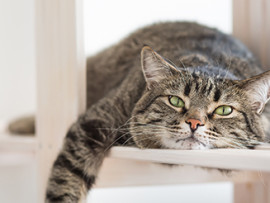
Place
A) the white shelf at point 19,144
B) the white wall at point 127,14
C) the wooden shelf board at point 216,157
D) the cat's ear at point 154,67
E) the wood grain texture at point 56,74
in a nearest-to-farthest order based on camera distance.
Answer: the wooden shelf board at point 216,157 → the cat's ear at point 154,67 → the wood grain texture at point 56,74 → the white shelf at point 19,144 → the white wall at point 127,14

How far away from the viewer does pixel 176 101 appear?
1.12 metres

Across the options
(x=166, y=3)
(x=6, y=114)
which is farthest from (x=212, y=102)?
(x=6, y=114)

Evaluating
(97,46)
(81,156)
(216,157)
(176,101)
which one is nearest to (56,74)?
(81,156)

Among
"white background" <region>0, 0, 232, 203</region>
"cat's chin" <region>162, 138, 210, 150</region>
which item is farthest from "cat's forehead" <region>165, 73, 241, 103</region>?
"white background" <region>0, 0, 232, 203</region>

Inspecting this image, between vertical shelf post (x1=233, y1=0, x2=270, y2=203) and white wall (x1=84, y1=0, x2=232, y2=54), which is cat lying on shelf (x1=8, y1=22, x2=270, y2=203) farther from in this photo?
white wall (x1=84, y1=0, x2=232, y2=54)

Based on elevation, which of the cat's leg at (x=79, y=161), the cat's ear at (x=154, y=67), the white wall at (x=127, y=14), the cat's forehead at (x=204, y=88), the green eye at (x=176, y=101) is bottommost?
the cat's leg at (x=79, y=161)

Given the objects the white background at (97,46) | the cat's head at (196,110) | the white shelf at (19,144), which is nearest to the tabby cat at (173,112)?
the cat's head at (196,110)

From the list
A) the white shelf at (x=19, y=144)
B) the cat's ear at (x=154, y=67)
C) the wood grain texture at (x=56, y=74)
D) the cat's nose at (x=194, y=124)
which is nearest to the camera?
the cat's nose at (x=194, y=124)

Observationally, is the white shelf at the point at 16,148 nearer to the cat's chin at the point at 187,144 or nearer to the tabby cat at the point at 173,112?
the tabby cat at the point at 173,112

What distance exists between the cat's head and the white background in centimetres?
88

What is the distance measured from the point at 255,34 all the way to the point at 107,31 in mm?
961

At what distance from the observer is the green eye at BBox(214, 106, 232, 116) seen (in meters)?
1.08

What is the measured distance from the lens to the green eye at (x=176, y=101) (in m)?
1.10

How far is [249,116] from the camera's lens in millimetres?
1126
